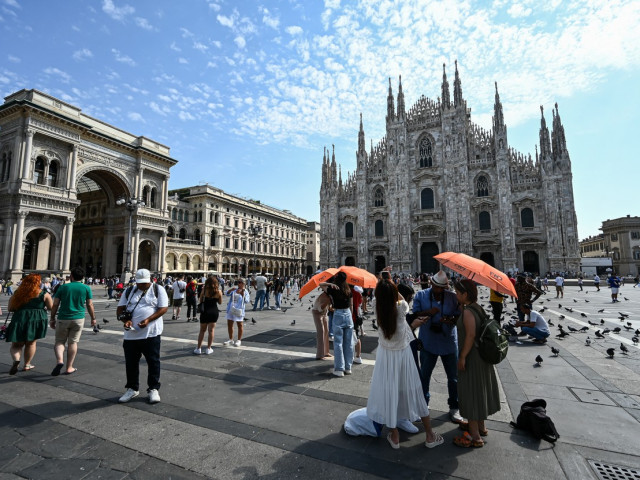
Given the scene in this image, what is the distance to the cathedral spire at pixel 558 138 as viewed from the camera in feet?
113

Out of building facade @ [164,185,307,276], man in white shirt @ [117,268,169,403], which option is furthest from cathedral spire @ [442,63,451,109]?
man in white shirt @ [117,268,169,403]

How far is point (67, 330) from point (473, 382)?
5.86 m

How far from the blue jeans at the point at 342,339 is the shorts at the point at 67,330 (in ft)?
13.2

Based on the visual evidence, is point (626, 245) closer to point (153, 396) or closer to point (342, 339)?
point (342, 339)

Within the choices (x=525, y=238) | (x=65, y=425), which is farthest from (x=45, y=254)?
(x=525, y=238)

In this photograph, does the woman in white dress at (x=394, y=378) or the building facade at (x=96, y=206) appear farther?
the building facade at (x=96, y=206)

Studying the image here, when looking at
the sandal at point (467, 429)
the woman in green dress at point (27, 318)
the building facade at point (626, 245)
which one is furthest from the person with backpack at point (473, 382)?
the building facade at point (626, 245)

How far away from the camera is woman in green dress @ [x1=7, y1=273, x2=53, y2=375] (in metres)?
4.95

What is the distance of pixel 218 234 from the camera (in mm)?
47500

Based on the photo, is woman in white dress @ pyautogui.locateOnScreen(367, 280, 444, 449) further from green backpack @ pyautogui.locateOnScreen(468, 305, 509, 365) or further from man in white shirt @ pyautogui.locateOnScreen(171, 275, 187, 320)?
man in white shirt @ pyautogui.locateOnScreen(171, 275, 187, 320)

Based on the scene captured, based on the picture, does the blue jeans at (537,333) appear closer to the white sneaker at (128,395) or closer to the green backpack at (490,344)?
the green backpack at (490,344)

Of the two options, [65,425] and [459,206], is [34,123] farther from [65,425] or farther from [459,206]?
[459,206]

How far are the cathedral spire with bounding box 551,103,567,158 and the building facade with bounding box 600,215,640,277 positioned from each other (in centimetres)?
3194

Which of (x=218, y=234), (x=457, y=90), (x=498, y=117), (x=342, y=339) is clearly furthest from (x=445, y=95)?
(x=342, y=339)
